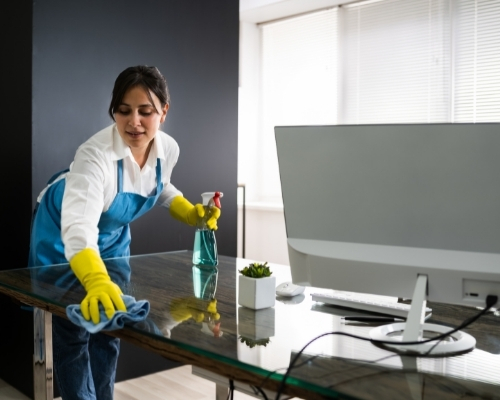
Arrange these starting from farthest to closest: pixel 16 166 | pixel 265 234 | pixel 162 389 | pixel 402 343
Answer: pixel 265 234 < pixel 162 389 < pixel 16 166 < pixel 402 343

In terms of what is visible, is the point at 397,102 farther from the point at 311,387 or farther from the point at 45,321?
the point at 311,387

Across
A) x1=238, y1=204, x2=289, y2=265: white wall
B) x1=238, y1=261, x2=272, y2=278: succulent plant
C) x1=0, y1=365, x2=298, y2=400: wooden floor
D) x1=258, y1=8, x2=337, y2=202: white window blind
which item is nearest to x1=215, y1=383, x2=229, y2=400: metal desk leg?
x1=0, y1=365, x2=298, y2=400: wooden floor

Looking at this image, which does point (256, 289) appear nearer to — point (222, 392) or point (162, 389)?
→ point (222, 392)

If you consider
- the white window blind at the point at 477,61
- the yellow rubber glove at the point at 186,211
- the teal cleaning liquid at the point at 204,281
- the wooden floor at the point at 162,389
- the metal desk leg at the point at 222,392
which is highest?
the white window blind at the point at 477,61

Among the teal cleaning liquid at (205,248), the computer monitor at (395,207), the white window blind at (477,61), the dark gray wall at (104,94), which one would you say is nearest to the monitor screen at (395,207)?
the computer monitor at (395,207)

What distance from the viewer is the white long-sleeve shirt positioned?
5.83ft

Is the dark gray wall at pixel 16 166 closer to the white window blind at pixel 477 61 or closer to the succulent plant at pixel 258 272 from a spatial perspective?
the succulent plant at pixel 258 272

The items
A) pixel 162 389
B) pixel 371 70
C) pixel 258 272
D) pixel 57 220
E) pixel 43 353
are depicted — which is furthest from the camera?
pixel 371 70

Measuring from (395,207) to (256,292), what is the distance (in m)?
0.46

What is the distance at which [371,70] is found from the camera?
484cm

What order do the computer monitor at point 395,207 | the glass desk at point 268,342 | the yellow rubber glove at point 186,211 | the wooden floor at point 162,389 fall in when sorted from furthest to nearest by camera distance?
the wooden floor at point 162,389
the yellow rubber glove at point 186,211
the computer monitor at point 395,207
the glass desk at point 268,342

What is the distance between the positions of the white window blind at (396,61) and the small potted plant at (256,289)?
3.17 m

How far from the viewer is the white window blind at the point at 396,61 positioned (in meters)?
4.45

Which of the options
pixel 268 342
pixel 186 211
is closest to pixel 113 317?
pixel 268 342
